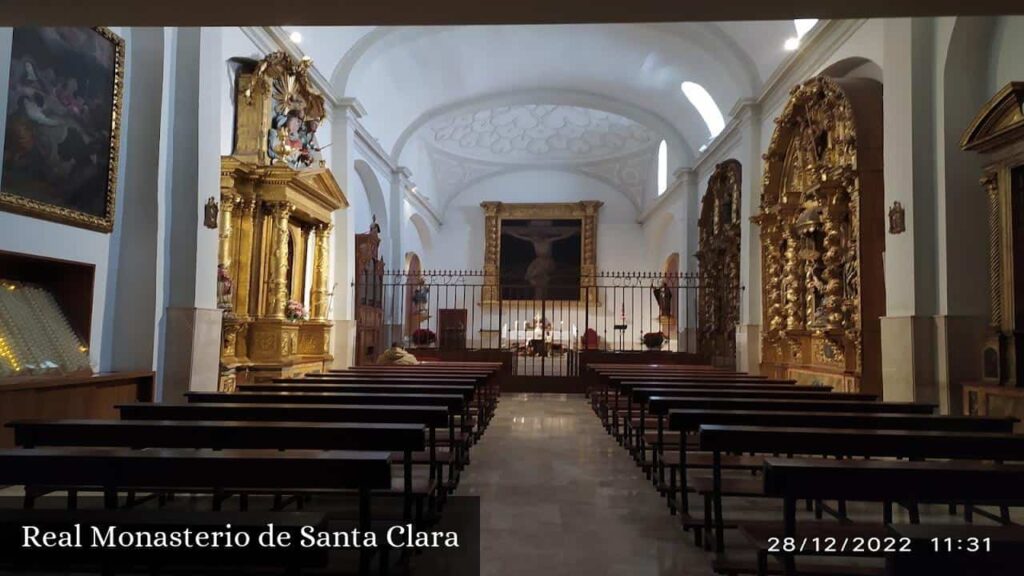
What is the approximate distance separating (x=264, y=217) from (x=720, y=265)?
8.34 m

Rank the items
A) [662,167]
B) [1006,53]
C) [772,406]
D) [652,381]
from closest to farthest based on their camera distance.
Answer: [772,406]
[1006,53]
[652,381]
[662,167]

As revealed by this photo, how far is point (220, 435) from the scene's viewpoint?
271 centimetres

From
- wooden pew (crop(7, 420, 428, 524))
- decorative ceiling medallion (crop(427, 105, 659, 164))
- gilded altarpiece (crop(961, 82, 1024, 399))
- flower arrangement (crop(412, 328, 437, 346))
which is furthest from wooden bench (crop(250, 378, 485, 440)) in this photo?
decorative ceiling medallion (crop(427, 105, 659, 164))

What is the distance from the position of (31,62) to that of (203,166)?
1.74 metres

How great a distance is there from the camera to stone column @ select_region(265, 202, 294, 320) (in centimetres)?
819

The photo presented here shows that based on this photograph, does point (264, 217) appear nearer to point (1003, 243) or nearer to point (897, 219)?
point (897, 219)

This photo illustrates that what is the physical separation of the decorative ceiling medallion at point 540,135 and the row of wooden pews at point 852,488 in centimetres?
1485

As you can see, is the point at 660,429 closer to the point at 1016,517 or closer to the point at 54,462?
A: the point at 1016,517

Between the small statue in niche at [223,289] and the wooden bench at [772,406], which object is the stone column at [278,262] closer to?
the small statue in niche at [223,289]

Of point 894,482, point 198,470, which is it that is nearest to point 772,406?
point 894,482

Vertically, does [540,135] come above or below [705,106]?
above

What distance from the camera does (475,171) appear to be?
2100 cm

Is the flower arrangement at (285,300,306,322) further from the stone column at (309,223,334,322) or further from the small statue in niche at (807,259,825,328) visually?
the small statue in niche at (807,259,825,328)

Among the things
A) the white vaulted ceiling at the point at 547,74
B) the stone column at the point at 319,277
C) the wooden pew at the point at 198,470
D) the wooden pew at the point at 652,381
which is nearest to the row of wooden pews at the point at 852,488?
the wooden pew at the point at 652,381
